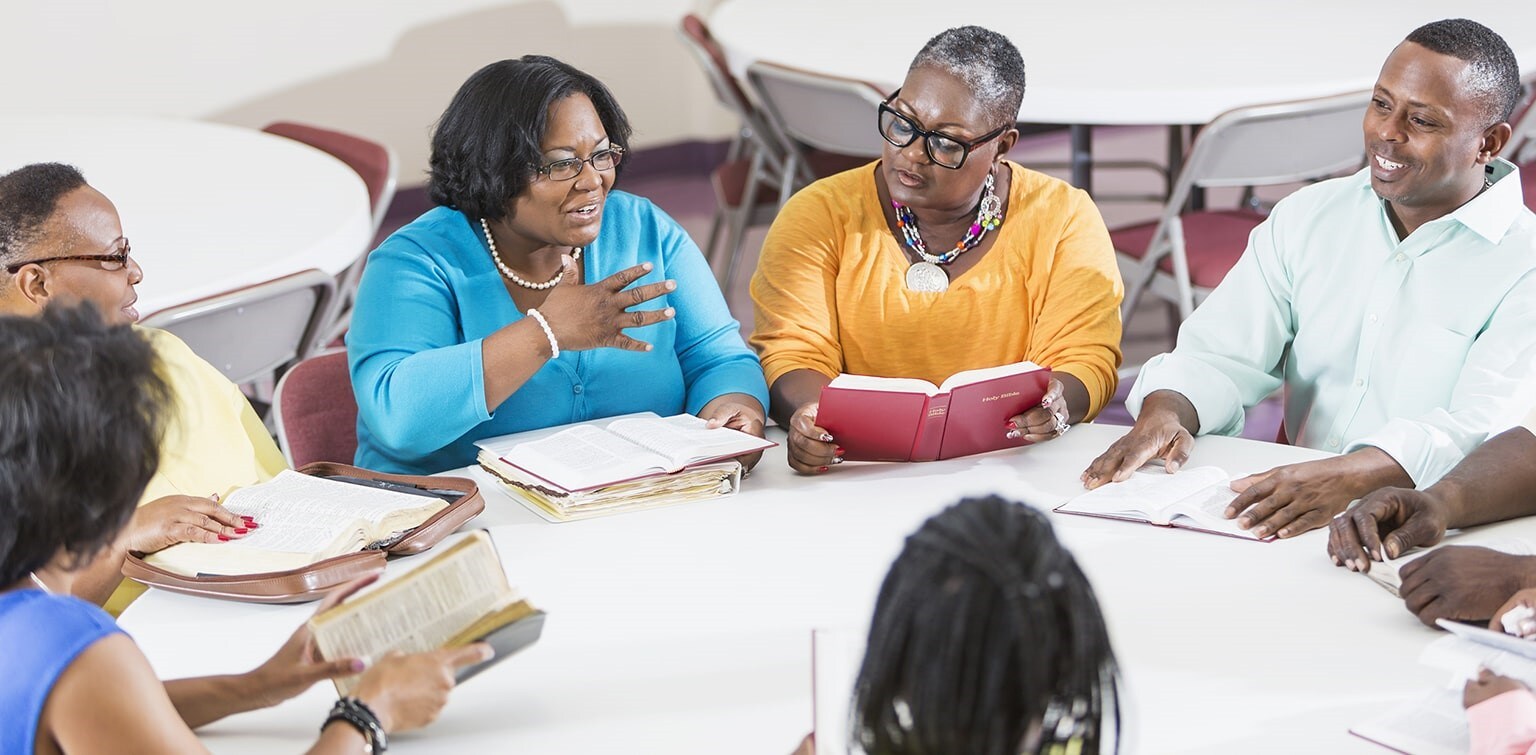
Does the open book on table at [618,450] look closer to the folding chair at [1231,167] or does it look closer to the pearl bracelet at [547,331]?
the pearl bracelet at [547,331]

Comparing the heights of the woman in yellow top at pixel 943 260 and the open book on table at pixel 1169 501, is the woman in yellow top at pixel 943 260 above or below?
above

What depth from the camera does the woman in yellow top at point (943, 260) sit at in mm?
2377

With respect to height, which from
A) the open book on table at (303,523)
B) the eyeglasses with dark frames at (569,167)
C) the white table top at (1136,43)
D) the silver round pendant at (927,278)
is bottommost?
the open book on table at (303,523)

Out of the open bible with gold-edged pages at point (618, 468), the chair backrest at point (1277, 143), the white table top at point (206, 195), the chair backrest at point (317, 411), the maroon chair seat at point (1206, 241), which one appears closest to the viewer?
the open bible with gold-edged pages at point (618, 468)

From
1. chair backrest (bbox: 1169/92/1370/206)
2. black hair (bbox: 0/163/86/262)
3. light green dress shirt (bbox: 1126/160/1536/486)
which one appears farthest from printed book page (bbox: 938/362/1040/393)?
chair backrest (bbox: 1169/92/1370/206)

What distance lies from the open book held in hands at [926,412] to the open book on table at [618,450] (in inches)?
4.7

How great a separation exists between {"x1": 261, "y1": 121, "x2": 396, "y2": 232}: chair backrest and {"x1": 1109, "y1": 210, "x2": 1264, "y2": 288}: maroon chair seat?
170 cm

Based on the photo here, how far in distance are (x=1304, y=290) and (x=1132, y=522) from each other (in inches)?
25.5

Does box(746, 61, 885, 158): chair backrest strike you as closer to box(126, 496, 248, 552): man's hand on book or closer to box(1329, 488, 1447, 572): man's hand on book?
box(1329, 488, 1447, 572): man's hand on book

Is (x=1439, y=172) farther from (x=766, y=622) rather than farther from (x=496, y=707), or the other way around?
(x=496, y=707)

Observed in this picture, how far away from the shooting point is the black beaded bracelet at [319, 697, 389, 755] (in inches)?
53.3

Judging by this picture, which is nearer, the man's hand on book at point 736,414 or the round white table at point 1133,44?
the man's hand on book at point 736,414

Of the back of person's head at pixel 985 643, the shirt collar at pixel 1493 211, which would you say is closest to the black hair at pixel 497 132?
the shirt collar at pixel 1493 211

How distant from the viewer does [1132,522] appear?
1910 mm
